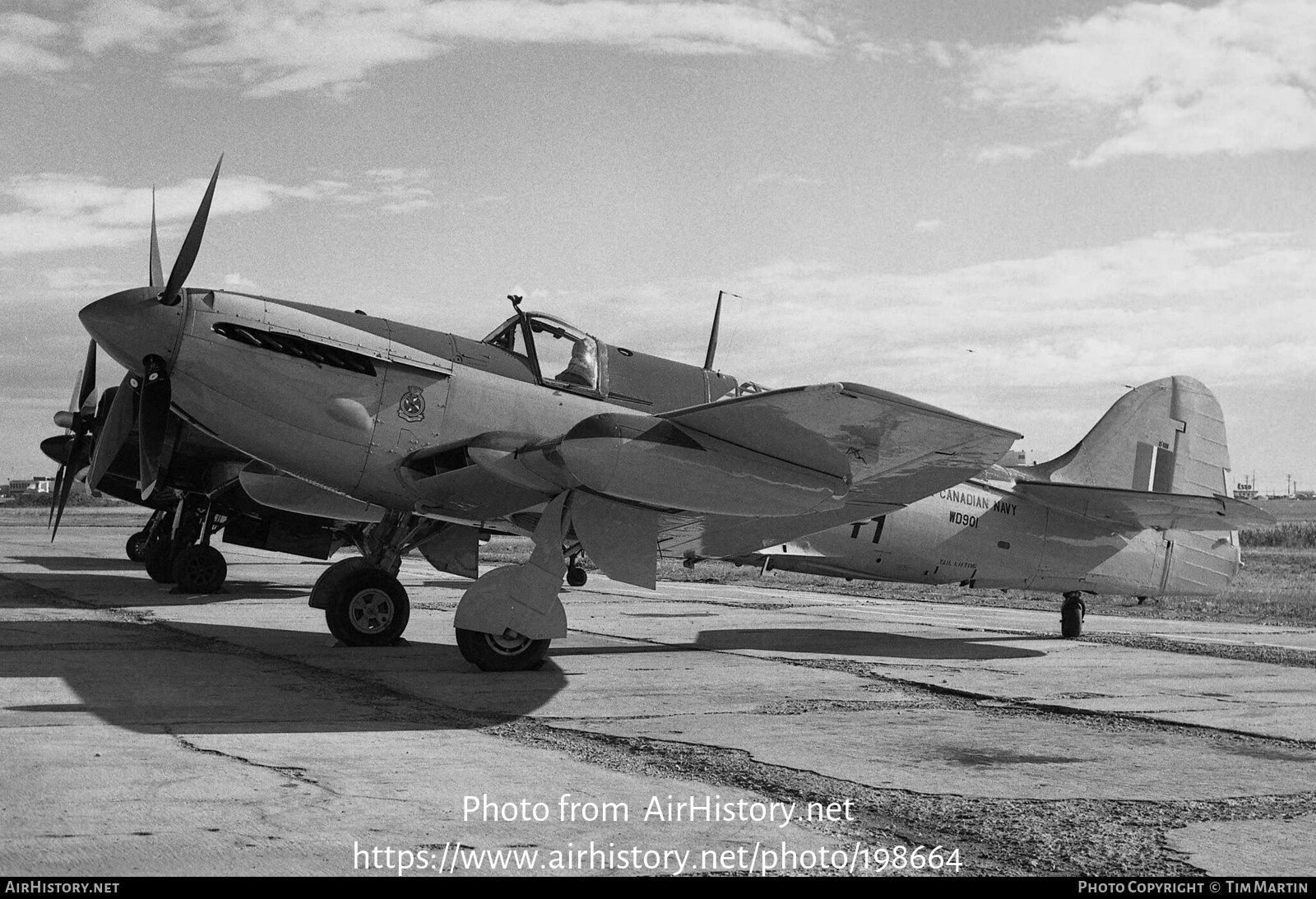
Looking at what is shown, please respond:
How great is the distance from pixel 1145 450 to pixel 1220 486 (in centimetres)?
105

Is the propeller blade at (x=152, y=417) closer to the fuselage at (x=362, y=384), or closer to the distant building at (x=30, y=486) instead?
the fuselage at (x=362, y=384)

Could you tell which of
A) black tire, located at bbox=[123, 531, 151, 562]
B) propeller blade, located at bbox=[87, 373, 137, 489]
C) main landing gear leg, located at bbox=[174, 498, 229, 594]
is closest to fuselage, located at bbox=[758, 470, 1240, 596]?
propeller blade, located at bbox=[87, 373, 137, 489]

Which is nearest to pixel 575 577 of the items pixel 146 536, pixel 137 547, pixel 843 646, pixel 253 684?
pixel 146 536

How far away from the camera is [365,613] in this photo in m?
10.5

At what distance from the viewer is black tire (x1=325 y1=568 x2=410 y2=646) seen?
1041cm

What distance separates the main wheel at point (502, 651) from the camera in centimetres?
876

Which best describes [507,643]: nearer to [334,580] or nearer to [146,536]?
[334,580]

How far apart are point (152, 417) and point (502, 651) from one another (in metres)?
3.25

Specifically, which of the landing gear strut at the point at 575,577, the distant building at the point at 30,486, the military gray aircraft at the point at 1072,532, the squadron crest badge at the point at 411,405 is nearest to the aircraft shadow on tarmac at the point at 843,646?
the military gray aircraft at the point at 1072,532

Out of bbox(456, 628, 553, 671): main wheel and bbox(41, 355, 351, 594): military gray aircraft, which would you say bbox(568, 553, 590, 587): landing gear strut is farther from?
bbox(456, 628, 553, 671): main wheel

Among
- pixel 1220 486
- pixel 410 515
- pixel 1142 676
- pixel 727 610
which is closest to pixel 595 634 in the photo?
pixel 410 515

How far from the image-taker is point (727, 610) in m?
15.7

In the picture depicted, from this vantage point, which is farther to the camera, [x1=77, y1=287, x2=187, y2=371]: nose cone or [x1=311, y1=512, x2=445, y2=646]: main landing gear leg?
[x1=311, y1=512, x2=445, y2=646]: main landing gear leg

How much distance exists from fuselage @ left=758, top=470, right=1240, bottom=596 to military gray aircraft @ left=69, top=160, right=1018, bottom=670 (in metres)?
1.62
